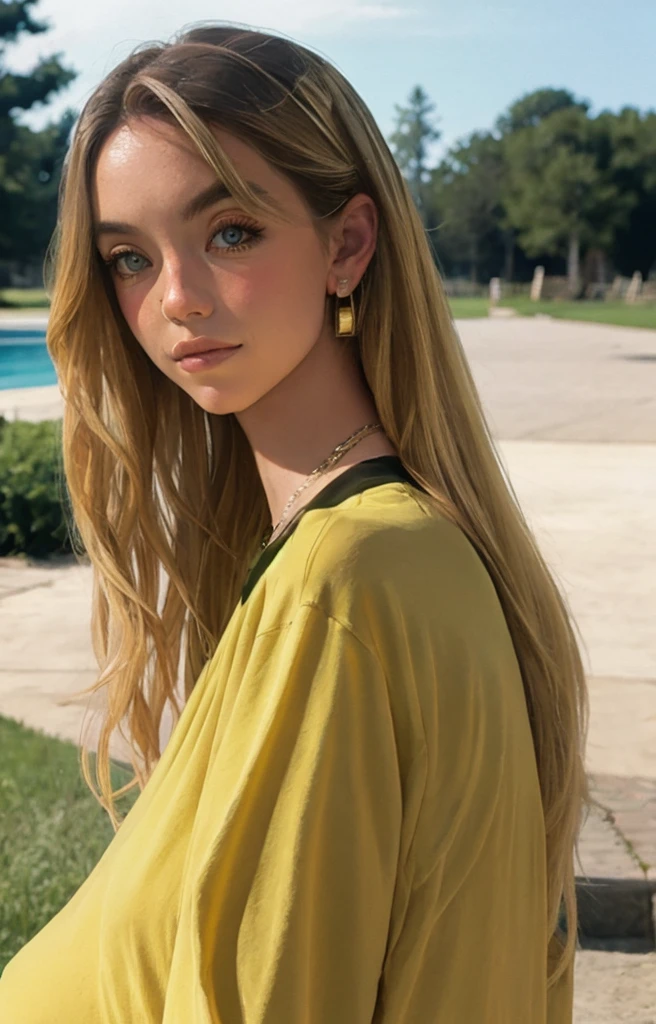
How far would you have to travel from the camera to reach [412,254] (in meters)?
1.44

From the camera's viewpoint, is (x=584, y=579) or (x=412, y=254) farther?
(x=584, y=579)

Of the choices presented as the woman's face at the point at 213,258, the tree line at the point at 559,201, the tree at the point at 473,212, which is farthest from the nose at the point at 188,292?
the tree at the point at 473,212

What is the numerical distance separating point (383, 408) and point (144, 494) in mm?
518

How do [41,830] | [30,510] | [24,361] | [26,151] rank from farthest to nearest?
[26,151] < [24,361] < [30,510] < [41,830]

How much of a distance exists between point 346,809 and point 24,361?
102 feet

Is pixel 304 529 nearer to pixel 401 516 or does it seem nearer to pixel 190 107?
pixel 401 516

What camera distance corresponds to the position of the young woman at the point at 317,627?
1076 millimetres

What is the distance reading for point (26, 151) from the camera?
51.8 meters

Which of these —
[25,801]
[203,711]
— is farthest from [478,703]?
[25,801]

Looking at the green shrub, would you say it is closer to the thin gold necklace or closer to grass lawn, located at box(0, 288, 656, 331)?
the thin gold necklace

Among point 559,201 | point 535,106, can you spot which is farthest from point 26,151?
point 535,106

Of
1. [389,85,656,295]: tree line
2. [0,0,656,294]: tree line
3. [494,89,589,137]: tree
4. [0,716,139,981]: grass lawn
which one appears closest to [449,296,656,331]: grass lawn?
[0,0,656,294]: tree line

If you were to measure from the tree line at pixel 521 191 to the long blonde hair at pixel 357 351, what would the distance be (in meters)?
48.1

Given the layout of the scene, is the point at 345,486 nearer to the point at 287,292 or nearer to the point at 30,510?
the point at 287,292
